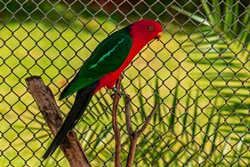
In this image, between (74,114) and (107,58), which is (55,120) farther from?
(107,58)

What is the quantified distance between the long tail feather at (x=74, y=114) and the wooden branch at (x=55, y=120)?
38 millimetres

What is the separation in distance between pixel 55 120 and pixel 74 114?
12 centimetres

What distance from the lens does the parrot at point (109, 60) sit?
129 inches

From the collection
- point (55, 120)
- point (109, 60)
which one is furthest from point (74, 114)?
point (109, 60)

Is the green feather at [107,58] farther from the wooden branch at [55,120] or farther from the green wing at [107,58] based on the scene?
the wooden branch at [55,120]

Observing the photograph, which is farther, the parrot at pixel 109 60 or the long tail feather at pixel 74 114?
the parrot at pixel 109 60

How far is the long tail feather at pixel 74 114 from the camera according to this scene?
2886mm

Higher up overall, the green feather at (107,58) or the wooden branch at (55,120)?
the green feather at (107,58)

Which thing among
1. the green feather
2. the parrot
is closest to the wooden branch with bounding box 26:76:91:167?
the parrot

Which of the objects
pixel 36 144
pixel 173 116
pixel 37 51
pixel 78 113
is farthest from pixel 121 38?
pixel 37 51

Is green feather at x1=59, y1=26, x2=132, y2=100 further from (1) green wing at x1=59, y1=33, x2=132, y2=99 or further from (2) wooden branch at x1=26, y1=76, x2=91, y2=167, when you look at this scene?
(2) wooden branch at x1=26, y1=76, x2=91, y2=167

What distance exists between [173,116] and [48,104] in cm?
138

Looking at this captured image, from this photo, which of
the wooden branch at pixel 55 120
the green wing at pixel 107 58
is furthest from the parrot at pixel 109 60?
the wooden branch at pixel 55 120

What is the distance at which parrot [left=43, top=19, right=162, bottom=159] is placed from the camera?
10.8 feet
